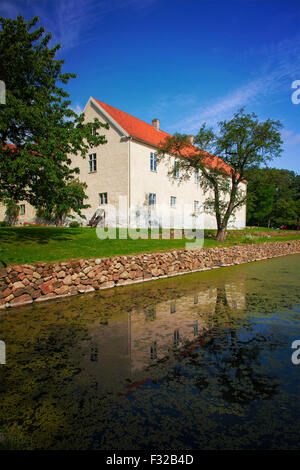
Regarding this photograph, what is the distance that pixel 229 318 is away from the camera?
19.1 ft

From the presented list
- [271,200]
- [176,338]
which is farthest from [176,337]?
[271,200]

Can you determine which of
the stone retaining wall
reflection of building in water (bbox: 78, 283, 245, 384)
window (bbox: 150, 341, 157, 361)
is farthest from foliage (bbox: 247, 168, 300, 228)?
window (bbox: 150, 341, 157, 361)

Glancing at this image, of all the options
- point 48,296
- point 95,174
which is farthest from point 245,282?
point 95,174

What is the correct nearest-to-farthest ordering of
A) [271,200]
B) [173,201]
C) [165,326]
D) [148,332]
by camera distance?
[148,332], [165,326], [173,201], [271,200]

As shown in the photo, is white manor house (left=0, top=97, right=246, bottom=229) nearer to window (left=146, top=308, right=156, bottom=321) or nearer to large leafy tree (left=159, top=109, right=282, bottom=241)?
large leafy tree (left=159, top=109, right=282, bottom=241)

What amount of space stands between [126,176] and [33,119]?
12534 millimetres

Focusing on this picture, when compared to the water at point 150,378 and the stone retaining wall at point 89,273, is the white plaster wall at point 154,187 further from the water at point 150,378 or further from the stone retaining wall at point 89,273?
the water at point 150,378

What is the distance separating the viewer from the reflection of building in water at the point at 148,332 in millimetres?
3775

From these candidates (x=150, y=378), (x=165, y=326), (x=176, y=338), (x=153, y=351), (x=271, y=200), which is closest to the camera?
(x=150, y=378)

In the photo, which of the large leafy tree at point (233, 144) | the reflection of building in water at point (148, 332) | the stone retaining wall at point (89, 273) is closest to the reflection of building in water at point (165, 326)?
the reflection of building in water at point (148, 332)

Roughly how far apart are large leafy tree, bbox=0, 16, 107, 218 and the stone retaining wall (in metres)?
3.02

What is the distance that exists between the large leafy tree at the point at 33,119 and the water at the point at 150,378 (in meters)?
4.95

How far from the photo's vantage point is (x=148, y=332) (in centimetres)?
502

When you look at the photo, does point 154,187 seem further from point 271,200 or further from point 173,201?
point 271,200
